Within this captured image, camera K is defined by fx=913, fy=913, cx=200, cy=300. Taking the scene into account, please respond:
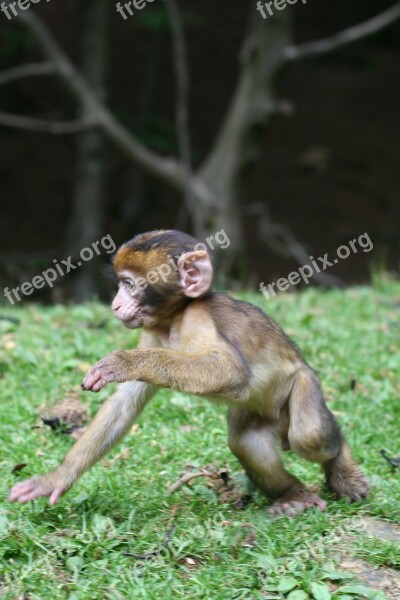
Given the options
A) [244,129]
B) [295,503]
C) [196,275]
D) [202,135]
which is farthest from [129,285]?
[202,135]

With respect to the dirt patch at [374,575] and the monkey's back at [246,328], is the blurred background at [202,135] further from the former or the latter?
the dirt patch at [374,575]

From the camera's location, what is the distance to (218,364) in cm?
434

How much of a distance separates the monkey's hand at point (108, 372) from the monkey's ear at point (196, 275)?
2.14ft

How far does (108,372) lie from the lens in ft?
13.5

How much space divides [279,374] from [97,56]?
11.2m

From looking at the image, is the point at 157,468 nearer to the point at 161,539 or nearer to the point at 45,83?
the point at 161,539

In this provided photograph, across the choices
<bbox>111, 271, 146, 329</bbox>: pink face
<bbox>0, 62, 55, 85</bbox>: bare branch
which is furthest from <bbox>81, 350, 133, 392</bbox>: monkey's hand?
<bbox>0, 62, 55, 85</bbox>: bare branch

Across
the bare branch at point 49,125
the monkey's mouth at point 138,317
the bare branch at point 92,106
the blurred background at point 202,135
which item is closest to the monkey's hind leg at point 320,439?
the monkey's mouth at point 138,317

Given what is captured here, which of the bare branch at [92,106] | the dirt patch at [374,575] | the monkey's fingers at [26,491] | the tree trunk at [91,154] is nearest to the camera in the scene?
the dirt patch at [374,575]

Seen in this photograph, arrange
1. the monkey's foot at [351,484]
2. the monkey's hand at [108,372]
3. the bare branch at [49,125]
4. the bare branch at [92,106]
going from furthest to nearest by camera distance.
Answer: the bare branch at [92,106]
the bare branch at [49,125]
the monkey's foot at [351,484]
the monkey's hand at [108,372]

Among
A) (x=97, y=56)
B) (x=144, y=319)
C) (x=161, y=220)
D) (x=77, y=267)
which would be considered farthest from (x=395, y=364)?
(x=161, y=220)

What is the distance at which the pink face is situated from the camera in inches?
183

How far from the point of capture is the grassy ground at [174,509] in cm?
418

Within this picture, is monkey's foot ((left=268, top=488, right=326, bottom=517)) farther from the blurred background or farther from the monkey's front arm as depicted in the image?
the blurred background
